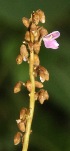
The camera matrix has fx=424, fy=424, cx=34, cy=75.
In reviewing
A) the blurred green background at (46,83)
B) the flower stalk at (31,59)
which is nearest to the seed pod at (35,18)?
the flower stalk at (31,59)

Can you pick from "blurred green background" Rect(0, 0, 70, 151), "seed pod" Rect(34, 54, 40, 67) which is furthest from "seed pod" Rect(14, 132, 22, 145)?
"blurred green background" Rect(0, 0, 70, 151)

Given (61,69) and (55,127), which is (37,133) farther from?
(61,69)

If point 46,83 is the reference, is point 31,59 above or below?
below

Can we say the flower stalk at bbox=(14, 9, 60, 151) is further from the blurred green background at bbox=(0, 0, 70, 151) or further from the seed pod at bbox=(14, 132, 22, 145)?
the blurred green background at bbox=(0, 0, 70, 151)

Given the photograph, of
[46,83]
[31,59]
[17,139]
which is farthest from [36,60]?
[46,83]

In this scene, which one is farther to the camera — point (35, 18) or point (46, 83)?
point (46, 83)

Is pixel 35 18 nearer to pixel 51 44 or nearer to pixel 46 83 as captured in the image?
pixel 51 44

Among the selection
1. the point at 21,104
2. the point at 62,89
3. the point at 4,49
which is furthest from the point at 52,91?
the point at 4,49

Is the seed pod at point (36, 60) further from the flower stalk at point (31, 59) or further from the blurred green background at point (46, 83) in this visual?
the blurred green background at point (46, 83)
